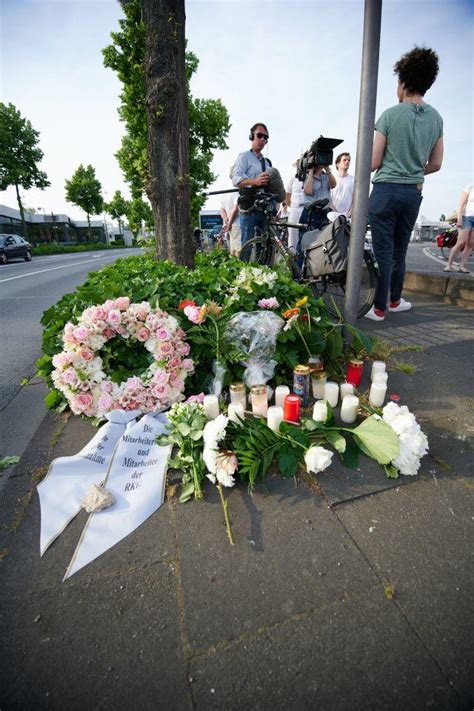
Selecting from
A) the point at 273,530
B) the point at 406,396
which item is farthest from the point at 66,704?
the point at 406,396

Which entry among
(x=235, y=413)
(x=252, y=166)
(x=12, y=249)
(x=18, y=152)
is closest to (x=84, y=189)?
(x=18, y=152)

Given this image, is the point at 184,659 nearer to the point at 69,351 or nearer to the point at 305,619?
the point at 305,619

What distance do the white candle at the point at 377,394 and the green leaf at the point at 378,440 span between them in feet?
1.32

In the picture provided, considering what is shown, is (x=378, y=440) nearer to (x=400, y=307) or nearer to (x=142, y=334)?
(x=142, y=334)

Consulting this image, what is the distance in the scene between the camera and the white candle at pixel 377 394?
235cm

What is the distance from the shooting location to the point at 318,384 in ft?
8.28

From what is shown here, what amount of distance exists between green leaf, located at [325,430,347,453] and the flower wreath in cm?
104

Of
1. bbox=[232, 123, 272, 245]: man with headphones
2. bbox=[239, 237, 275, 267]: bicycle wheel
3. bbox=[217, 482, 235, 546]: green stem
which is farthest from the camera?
bbox=[232, 123, 272, 245]: man with headphones

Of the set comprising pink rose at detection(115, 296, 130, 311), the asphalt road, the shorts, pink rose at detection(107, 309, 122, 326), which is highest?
the shorts

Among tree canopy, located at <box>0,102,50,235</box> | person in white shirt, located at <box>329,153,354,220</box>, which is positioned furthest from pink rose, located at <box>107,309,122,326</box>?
tree canopy, located at <box>0,102,50,235</box>

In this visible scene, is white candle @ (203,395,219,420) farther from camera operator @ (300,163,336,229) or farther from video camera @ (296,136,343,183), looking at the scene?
video camera @ (296,136,343,183)

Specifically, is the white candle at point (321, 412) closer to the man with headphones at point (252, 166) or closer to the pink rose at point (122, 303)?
the pink rose at point (122, 303)

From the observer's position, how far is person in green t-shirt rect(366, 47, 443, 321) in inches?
135

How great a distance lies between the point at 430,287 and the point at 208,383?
186 inches
